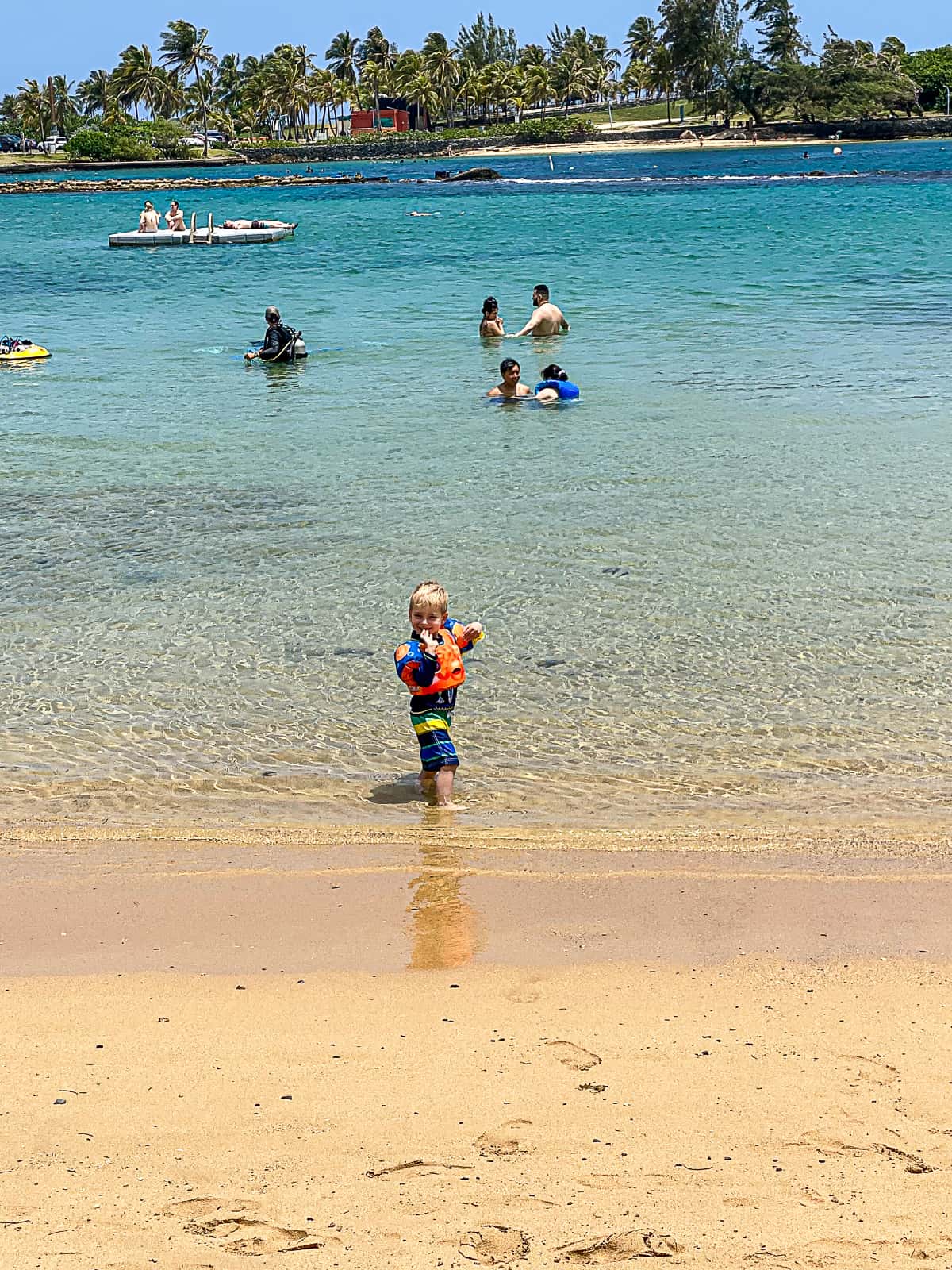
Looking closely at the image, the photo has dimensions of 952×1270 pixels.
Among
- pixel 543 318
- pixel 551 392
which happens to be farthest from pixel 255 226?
pixel 551 392

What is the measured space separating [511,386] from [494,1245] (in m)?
14.2

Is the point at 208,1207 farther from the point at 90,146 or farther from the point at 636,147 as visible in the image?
the point at 636,147

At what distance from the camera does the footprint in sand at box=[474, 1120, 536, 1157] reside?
3.59 m

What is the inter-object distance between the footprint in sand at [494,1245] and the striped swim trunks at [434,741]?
3124mm

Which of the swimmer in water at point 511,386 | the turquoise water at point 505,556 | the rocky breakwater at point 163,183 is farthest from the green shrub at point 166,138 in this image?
the swimmer in water at point 511,386

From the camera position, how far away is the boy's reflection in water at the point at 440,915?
482cm

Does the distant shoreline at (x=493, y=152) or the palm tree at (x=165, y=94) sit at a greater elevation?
the palm tree at (x=165, y=94)

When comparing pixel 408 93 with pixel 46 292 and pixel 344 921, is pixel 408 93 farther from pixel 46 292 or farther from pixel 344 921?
pixel 344 921

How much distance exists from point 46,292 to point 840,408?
24.4m

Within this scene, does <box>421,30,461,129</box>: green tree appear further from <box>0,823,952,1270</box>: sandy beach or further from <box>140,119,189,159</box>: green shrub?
<box>0,823,952,1270</box>: sandy beach

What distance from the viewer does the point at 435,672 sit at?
629cm

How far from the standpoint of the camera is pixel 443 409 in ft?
54.0

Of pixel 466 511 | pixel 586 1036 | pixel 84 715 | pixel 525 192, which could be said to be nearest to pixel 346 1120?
pixel 586 1036

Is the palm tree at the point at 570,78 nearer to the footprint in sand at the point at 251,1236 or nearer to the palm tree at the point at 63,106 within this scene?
the palm tree at the point at 63,106
